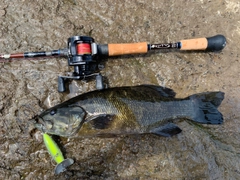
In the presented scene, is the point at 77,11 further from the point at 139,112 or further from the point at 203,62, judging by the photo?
the point at 203,62

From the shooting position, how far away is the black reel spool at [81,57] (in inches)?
129

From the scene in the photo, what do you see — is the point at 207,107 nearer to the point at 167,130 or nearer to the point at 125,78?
the point at 167,130

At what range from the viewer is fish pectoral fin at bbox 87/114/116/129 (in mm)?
3330

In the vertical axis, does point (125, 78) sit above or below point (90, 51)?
below

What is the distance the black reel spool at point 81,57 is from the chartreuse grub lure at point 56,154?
0.67 m

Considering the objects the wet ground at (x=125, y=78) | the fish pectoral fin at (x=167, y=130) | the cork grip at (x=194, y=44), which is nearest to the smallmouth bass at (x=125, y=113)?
the fish pectoral fin at (x=167, y=130)

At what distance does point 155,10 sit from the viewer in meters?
4.23

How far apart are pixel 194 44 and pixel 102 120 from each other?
5.70 feet

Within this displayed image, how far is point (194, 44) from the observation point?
12.4 feet

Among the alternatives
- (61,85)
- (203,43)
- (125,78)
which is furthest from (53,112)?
(203,43)

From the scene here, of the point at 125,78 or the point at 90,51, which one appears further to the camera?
the point at 125,78

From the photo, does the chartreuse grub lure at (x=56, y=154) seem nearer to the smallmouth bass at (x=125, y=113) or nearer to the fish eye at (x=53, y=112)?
the smallmouth bass at (x=125, y=113)

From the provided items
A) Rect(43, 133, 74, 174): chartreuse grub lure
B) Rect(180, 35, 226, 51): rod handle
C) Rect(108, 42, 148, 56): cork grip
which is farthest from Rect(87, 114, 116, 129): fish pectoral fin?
Rect(180, 35, 226, 51): rod handle

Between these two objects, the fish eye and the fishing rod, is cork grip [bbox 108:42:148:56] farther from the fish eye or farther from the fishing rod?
the fish eye
